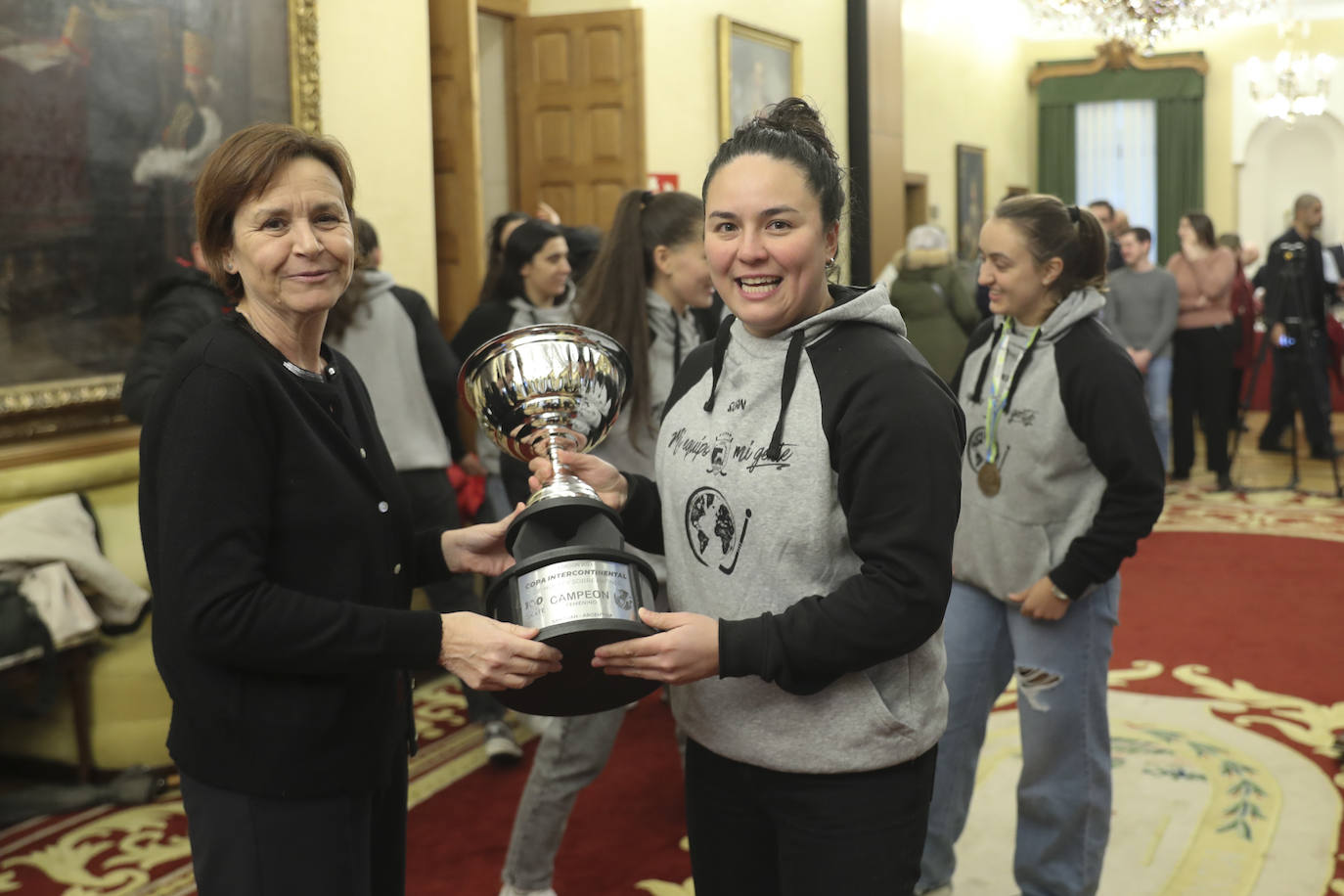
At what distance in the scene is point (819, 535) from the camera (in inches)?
65.7

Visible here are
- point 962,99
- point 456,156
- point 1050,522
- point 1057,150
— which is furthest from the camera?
point 1057,150

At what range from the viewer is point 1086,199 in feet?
55.8

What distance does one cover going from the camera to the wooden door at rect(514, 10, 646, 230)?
773 centimetres

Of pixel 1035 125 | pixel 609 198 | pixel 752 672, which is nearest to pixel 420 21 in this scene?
pixel 609 198

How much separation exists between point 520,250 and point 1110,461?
2474mm

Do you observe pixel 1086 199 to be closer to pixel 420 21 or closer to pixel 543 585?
pixel 420 21

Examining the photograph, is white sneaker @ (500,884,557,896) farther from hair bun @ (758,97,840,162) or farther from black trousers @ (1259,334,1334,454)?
black trousers @ (1259,334,1334,454)

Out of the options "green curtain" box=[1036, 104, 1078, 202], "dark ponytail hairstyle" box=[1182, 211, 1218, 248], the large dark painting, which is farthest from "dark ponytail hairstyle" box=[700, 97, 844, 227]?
"green curtain" box=[1036, 104, 1078, 202]

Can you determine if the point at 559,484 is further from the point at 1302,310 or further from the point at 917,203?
the point at 917,203

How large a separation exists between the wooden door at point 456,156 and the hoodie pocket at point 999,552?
415 cm

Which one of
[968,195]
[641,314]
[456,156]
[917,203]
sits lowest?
[641,314]

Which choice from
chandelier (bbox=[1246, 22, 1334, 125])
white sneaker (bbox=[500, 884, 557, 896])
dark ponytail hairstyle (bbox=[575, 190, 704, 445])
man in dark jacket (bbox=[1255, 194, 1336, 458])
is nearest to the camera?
white sneaker (bbox=[500, 884, 557, 896])

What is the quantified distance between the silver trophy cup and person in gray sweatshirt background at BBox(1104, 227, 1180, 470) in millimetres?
6860

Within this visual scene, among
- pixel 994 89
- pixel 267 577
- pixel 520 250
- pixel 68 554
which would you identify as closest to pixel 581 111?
pixel 520 250
